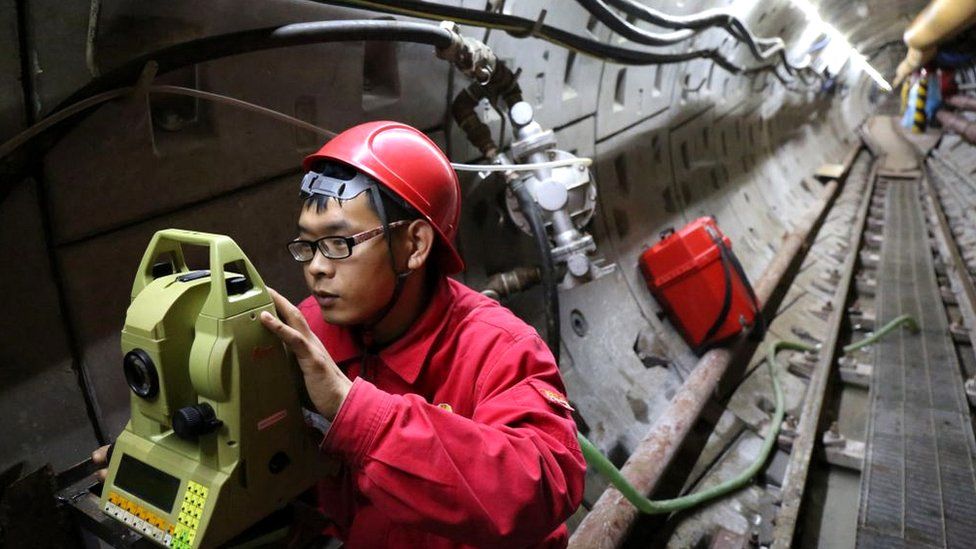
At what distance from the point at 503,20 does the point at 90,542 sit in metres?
1.98

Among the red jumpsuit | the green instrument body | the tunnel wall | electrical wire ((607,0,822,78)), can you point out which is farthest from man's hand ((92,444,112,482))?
electrical wire ((607,0,822,78))

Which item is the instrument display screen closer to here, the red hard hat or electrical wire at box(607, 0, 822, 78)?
the red hard hat

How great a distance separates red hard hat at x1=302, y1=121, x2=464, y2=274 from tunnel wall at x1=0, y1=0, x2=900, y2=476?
51 centimetres

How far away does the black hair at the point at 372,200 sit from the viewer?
4.72ft

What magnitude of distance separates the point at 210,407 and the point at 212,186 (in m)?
1.00

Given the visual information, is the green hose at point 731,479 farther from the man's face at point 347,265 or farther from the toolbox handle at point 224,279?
the toolbox handle at point 224,279

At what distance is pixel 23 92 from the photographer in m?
1.44

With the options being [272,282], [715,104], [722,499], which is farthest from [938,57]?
[272,282]

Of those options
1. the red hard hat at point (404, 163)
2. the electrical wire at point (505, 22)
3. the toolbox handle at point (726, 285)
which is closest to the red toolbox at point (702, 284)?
the toolbox handle at point (726, 285)

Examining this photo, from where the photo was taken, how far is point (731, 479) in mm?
3064

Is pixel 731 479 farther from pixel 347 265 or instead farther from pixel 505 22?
pixel 347 265

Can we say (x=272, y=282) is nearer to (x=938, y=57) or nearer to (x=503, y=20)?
(x=503, y=20)

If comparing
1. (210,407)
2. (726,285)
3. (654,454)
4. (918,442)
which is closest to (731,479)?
(654,454)

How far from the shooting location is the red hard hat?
1455 millimetres
